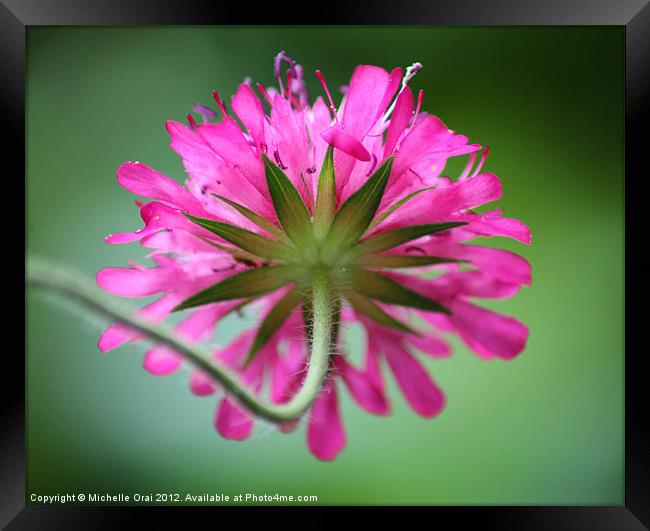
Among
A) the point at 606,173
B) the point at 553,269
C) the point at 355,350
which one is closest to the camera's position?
the point at 606,173

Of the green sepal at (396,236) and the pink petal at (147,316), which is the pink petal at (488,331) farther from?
the pink petal at (147,316)

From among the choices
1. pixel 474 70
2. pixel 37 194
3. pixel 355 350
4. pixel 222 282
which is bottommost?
pixel 355 350

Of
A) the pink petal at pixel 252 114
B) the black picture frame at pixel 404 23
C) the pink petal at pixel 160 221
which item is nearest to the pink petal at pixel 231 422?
the black picture frame at pixel 404 23

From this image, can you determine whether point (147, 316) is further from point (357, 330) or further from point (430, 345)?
point (357, 330)

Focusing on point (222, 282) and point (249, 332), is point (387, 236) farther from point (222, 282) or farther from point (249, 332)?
point (249, 332)

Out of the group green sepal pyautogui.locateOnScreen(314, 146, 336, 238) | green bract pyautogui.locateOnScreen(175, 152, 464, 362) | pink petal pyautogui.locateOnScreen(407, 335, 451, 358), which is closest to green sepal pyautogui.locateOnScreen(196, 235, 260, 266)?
green bract pyautogui.locateOnScreen(175, 152, 464, 362)

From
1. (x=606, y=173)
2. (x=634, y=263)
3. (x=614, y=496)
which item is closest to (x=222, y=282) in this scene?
(x=634, y=263)

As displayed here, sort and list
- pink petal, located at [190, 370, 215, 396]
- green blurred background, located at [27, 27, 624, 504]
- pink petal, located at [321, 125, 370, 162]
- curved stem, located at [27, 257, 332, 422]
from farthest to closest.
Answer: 1. green blurred background, located at [27, 27, 624, 504]
2. pink petal, located at [190, 370, 215, 396]
3. pink petal, located at [321, 125, 370, 162]
4. curved stem, located at [27, 257, 332, 422]

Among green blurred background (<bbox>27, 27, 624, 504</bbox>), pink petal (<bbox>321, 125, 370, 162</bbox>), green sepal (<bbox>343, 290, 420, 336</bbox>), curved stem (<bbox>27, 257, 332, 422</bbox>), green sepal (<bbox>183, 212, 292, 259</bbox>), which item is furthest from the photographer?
green blurred background (<bbox>27, 27, 624, 504</bbox>)

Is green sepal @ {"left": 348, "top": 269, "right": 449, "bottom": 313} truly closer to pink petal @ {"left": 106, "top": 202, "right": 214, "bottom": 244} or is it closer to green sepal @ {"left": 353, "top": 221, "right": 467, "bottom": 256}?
green sepal @ {"left": 353, "top": 221, "right": 467, "bottom": 256}
